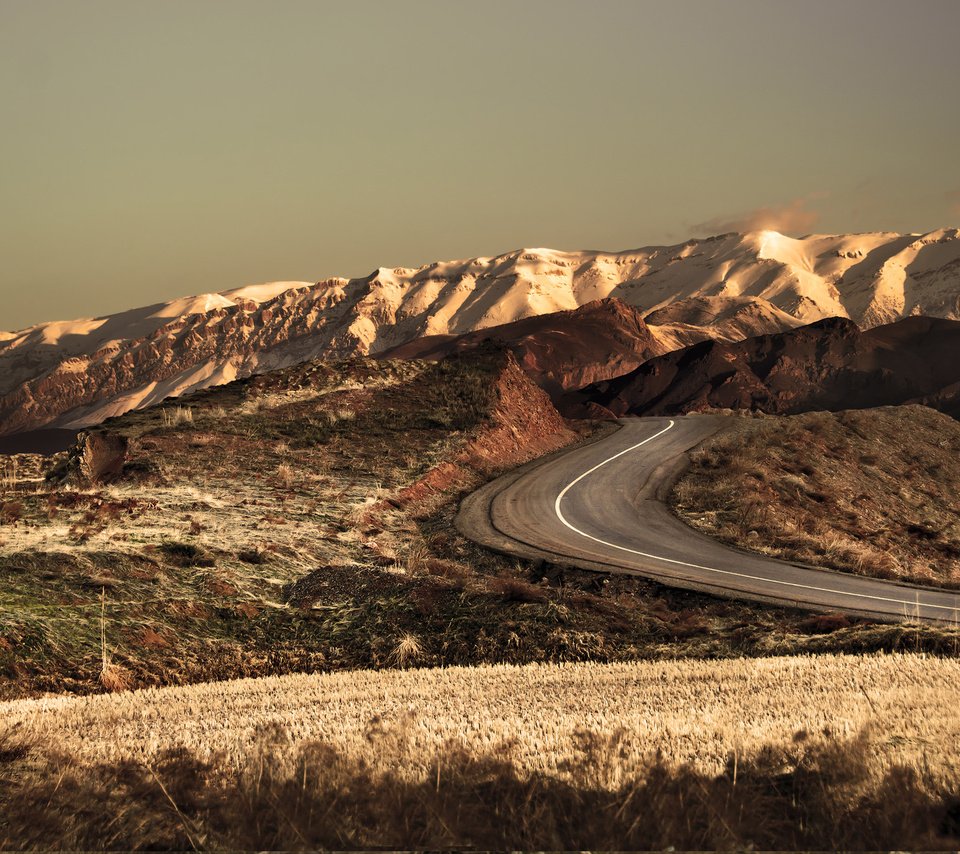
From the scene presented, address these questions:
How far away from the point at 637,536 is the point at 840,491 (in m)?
16.0

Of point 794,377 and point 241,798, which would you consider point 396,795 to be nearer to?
point 241,798

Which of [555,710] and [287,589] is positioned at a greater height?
[555,710]

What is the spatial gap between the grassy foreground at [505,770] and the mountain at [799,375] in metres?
89.4

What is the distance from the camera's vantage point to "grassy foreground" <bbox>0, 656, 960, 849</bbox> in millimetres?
7281

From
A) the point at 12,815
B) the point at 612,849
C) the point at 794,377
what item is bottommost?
the point at 794,377

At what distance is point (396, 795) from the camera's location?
7.89 meters

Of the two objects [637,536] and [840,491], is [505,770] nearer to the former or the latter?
[637,536]

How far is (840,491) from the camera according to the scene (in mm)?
42250

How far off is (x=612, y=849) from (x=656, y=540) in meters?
23.9

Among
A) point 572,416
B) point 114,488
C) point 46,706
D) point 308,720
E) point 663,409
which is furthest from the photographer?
point 663,409

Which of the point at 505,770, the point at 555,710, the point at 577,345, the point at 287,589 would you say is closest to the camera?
the point at 505,770

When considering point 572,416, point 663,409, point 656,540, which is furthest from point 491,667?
point 663,409

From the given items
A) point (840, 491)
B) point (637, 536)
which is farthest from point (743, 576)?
point (840, 491)

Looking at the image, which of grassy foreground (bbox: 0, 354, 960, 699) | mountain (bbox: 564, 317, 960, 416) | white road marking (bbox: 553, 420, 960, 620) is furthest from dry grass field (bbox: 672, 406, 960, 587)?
mountain (bbox: 564, 317, 960, 416)
